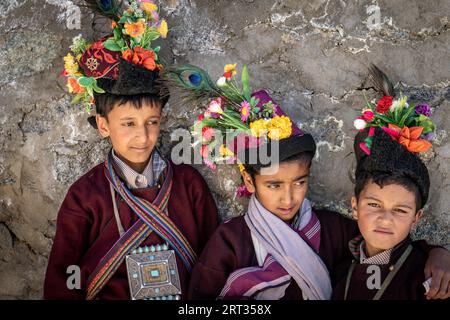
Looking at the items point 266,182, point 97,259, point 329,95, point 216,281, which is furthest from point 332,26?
point 97,259

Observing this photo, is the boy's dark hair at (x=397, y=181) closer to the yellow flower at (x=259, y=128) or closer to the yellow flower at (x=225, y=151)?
the yellow flower at (x=259, y=128)

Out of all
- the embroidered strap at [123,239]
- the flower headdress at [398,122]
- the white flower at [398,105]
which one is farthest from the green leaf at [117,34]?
the white flower at [398,105]

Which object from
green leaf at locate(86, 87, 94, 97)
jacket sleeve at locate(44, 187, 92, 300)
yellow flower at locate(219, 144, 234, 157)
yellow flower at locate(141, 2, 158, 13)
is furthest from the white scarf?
yellow flower at locate(141, 2, 158, 13)

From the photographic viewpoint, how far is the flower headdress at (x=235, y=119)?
3619mm

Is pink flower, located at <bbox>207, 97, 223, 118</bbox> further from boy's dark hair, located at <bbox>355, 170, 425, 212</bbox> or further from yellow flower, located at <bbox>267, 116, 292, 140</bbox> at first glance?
boy's dark hair, located at <bbox>355, 170, 425, 212</bbox>

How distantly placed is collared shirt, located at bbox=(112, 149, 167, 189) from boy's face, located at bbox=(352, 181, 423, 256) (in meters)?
1.24

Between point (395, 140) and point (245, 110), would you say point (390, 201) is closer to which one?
point (395, 140)

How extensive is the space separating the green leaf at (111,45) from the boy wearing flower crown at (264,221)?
1.19 ft

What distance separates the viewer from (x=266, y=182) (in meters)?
3.69

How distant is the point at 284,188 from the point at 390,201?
1.84ft

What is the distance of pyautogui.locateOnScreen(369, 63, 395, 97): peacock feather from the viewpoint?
149 inches

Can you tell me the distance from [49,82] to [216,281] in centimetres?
160

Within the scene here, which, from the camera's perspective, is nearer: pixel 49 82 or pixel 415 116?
pixel 415 116

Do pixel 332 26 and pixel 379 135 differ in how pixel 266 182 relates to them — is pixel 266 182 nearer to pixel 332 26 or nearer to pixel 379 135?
pixel 379 135
